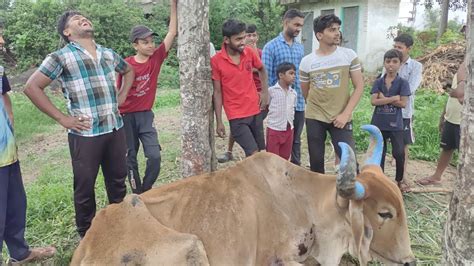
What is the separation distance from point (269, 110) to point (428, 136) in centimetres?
372

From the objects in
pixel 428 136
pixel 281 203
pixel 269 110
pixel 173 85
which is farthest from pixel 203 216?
pixel 173 85

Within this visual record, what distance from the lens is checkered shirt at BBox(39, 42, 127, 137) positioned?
12.5 ft

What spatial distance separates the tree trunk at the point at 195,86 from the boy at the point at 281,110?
1.14m

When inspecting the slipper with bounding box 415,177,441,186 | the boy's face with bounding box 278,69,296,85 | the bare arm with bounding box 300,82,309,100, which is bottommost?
the slipper with bounding box 415,177,441,186

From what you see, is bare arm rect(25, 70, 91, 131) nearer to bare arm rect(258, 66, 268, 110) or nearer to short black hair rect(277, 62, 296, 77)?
bare arm rect(258, 66, 268, 110)

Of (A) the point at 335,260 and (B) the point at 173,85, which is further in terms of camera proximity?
(B) the point at 173,85

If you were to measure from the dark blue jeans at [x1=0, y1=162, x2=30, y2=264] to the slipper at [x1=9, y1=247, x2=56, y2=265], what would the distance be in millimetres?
34

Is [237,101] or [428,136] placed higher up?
[237,101]

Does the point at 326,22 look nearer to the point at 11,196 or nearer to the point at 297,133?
the point at 297,133

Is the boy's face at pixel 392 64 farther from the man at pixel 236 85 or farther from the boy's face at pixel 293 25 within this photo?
the man at pixel 236 85

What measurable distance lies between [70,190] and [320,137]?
300cm

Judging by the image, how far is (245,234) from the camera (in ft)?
9.63

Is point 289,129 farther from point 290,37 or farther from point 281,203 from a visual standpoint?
point 281,203

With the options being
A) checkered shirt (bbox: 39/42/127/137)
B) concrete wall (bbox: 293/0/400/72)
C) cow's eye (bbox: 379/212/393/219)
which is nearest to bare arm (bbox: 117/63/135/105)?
checkered shirt (bbox: 39/42/127/137)
